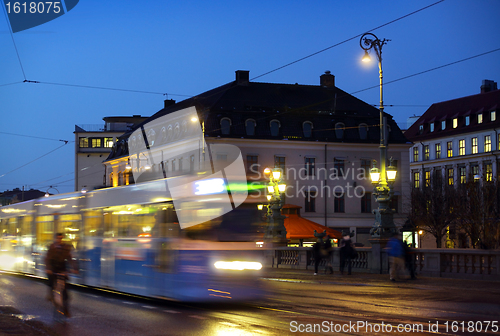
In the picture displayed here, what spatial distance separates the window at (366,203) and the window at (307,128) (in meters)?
8.46

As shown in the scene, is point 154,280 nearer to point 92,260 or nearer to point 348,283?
point 92,260

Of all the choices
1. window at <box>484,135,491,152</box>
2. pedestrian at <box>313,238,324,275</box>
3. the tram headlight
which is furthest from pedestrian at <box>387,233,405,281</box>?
window at <box>484,135,491,152</box>

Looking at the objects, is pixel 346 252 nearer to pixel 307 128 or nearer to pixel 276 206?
pixel 276 206

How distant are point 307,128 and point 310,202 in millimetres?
7356

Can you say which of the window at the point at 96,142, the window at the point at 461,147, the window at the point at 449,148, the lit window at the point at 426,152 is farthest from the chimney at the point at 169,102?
the window at the point at 461,147

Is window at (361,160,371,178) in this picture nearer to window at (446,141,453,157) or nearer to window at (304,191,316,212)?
window at (304,191,316,212)

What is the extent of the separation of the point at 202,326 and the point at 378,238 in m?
16.8

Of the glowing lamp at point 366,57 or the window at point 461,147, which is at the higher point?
the window at point 461,147

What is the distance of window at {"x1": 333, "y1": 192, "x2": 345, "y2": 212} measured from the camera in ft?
218

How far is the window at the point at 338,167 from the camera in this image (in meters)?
67.1

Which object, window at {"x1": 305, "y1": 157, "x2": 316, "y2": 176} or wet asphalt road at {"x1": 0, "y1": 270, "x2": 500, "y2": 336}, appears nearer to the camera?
wet asphalt road at {"x1": 0, "y1": 270, "x2": 500, "y2": 336}

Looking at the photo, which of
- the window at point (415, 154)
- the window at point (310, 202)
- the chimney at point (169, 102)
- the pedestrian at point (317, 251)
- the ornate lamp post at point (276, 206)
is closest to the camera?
the pedestrian at point (317, 251)

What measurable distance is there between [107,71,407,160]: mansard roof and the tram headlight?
4754 centimetres

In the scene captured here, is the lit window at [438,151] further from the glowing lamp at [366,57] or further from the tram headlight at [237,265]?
the tram headlight at [237,265]
